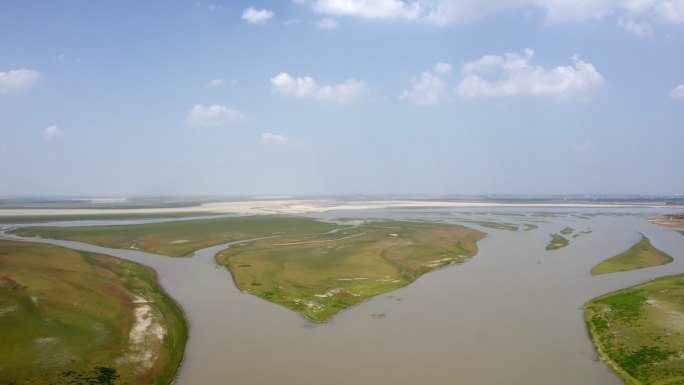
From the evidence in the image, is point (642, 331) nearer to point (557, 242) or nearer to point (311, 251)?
point (311, 251)

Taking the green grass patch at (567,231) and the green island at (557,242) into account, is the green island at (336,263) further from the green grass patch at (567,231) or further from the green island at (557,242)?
the green grass patch at (567,231)

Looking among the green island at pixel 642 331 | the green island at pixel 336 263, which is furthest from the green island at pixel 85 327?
the green island at pixel 642 331

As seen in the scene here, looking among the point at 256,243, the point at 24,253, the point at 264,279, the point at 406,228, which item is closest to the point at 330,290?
the point at 264,279

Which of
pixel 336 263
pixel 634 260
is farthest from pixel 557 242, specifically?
pixel 336 263

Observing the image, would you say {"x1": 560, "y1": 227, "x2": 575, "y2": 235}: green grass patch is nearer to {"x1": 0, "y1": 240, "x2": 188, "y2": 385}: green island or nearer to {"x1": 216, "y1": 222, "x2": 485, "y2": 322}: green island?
{"x1": 216, "y1": 222, "x2": 485, "y2": 322}: green island

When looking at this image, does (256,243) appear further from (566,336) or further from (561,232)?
(561,232)

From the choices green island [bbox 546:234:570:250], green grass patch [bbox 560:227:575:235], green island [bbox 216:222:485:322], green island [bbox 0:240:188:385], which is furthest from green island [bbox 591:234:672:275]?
green island [bbox 0:240:188:385]
